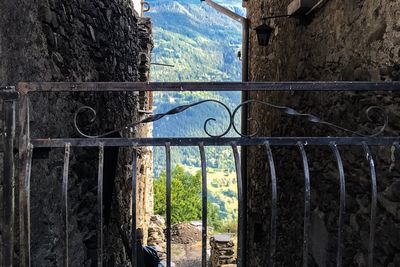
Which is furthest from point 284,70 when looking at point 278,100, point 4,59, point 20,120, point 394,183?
point 20,120

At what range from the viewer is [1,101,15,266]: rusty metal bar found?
5.71ft

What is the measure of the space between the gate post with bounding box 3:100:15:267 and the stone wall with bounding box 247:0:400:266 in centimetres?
178

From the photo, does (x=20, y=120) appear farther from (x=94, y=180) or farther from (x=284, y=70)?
(x=284, y=70)

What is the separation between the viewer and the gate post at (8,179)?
1.74 m

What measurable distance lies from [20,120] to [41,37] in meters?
1.25

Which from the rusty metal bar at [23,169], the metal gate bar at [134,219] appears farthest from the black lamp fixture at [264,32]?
the rusty metal bar at [23,169]

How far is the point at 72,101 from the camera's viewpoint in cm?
356

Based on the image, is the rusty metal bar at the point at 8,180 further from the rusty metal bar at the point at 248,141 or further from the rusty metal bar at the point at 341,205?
the rusty metal bar at the point at 341,205

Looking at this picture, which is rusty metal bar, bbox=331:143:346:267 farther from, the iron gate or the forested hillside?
the forested hillside

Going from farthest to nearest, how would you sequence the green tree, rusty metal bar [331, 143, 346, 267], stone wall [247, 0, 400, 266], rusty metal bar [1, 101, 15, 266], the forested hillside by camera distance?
the forested hillside < the green tree < stone wall [247, 0, 400, 266] < rusty metal bar [331, 143, 346, 267] < rusty metal bar [1, 101, 15, 266]

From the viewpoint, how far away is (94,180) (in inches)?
169

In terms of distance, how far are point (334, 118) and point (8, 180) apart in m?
2.28

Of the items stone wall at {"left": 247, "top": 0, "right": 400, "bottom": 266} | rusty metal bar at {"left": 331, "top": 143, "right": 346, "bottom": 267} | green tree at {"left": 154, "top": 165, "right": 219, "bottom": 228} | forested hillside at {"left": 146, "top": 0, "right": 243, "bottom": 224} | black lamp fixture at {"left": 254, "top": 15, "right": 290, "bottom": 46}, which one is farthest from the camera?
forested hillside at {"left": 146, "top": 0, "right": 243, "bottom": 224}

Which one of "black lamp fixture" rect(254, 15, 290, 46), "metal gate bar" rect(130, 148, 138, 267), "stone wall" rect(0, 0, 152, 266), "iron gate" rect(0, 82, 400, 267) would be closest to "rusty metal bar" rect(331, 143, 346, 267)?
"iron gate" rect(0, 82, 400, 267)
